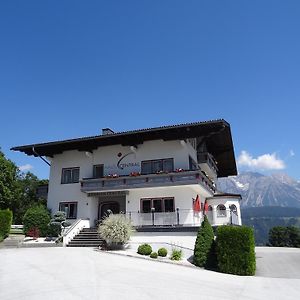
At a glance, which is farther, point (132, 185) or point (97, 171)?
point (97, 171)

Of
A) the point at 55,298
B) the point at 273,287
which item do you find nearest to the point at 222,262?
the point at 273,287

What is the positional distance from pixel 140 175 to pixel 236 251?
32.1ft

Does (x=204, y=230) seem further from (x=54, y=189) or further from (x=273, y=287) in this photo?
(x=54, y=189)

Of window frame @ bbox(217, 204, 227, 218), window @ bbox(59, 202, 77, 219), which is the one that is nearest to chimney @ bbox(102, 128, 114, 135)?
window @ bbox(59, 202, 77, 219)

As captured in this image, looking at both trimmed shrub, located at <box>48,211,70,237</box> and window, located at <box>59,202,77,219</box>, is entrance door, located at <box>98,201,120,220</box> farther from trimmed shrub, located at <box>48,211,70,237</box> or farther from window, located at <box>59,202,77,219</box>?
trimmed shrub, located at <box>48,211,70,237</box>

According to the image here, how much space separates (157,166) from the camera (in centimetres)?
2375

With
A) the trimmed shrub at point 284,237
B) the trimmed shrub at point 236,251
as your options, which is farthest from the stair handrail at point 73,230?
the trimmed shrub at point 284,237

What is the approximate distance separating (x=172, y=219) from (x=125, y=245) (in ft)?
13.3

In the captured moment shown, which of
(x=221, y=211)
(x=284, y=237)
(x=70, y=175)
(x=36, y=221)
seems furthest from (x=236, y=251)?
(x=284, y=237)

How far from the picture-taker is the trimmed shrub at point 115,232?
17984 millimetres

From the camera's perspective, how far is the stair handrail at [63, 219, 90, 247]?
798 inches

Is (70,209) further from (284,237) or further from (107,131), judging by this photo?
(284,237)

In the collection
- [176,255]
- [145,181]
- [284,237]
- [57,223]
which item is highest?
[145,181]

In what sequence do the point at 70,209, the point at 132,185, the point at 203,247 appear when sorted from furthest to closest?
the point at 70,209 → the point at 132,185 → the point at 203,247
